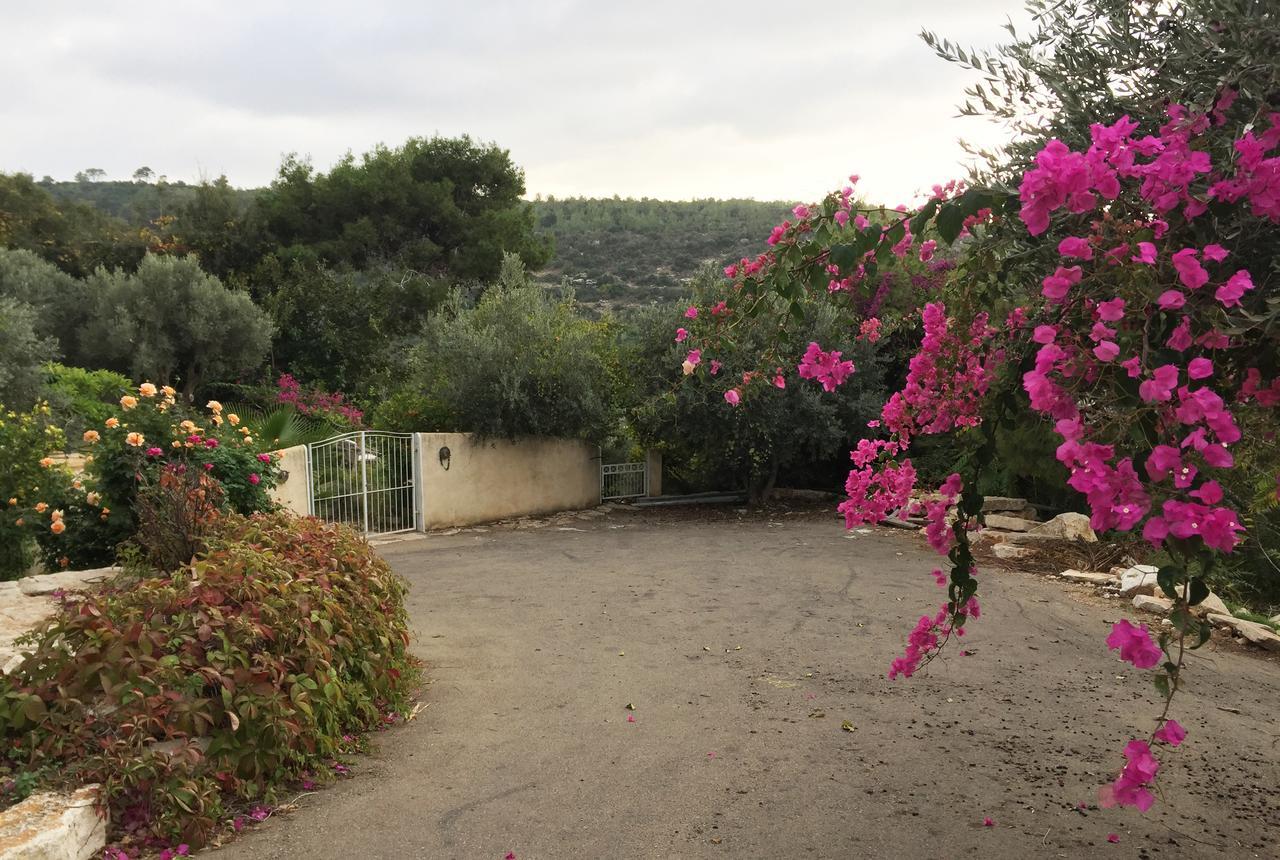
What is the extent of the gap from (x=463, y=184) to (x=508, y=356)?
15202 mm

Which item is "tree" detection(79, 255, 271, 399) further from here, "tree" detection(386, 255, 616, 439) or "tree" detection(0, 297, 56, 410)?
"tree" detection(386, 255, 616, 439)

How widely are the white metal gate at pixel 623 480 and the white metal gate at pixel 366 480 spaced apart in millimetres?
4447

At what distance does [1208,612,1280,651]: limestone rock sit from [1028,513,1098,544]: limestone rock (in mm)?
3623

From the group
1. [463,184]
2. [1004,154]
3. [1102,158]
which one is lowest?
[1102,158]

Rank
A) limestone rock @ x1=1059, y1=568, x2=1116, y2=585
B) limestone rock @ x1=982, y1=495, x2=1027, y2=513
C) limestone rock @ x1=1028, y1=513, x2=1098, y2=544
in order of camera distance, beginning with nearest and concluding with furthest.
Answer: limestone rock @ x1=1059, y1=568, x2=1116, y2=585, limestone rock @ x1=1028, y1=513, x2=1098, y2=544, limestone rock @ x1=982, y1=495, x2=1027, y2=513

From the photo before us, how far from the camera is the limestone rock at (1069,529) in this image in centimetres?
1114

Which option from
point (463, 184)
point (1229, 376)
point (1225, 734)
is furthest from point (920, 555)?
point (463, 184)

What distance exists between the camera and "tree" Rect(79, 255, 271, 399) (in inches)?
744

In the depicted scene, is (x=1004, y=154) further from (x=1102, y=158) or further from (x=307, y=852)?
(x=307, y=852)

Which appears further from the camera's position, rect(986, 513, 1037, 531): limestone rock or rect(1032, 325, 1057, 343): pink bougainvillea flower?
rect(986, 513, 1037, 531): limestone rock

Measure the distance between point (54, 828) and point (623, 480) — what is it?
14.5m

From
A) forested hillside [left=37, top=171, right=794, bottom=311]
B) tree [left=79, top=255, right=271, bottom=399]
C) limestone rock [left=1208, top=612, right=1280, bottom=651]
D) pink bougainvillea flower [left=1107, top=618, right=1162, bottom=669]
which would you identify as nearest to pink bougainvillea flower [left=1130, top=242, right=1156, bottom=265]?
pink bougainvillea flower [left=1107, top=618, right=1162, bottom=669]

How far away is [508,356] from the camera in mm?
14344

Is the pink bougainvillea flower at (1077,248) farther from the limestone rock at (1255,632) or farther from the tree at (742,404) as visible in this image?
the tree at (742,404)
